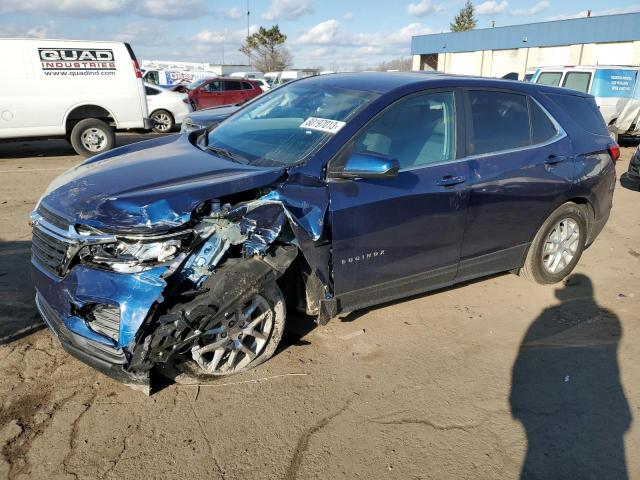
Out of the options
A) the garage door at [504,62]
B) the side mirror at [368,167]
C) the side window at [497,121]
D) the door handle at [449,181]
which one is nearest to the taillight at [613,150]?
the side window at [497,121]

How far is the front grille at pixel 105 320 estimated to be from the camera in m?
2.62

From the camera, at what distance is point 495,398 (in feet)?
10.2

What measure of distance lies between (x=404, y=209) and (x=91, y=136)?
9.01 meters

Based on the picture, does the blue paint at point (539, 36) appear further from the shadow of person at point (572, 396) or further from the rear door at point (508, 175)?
the shadow of person at point (572, 396)

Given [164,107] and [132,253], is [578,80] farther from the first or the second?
[132,253]

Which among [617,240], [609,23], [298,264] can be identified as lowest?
[617,240]

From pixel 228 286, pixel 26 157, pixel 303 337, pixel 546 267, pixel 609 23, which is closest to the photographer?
pixel 228 286

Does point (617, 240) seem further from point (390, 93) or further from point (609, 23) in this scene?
point (609, 23)

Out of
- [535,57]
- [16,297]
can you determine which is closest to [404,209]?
[16,297]

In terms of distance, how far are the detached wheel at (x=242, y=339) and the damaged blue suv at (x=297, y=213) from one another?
13mm

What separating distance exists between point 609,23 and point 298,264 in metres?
35.7

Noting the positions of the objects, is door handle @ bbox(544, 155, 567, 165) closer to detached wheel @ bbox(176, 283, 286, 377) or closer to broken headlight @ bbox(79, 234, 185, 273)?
detached wheel @ bbox(176, 283, 286, 377)

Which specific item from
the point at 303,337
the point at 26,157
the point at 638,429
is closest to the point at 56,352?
the point at 303,337

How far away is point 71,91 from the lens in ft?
32.4
